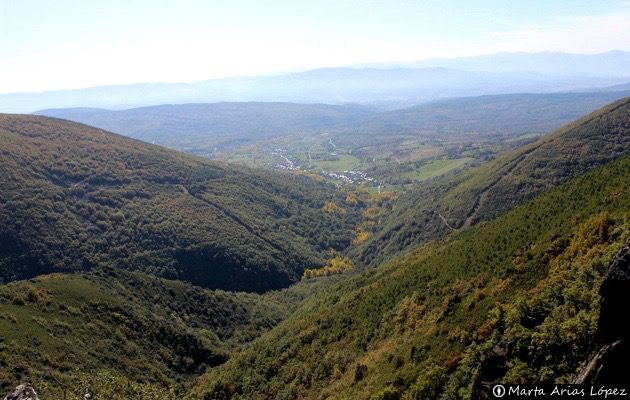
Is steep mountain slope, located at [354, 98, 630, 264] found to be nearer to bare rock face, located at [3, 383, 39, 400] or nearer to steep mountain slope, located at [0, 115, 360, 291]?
→ steep mountain slope, located at [0, 115, 360, 291]

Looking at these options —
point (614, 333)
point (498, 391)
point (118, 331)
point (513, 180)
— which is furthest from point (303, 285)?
point (614, 333)

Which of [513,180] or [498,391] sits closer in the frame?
[498,391]

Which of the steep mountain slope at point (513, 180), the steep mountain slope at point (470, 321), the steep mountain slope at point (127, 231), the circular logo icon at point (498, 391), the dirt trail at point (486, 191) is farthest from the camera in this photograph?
the steep mountain slope at point (127, 231)

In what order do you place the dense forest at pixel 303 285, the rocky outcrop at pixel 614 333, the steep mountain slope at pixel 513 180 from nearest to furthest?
1. the rocky outcrop at pixel 614 333
2. the dense forest at pixel 303 285
3. the steep mountain slope at pixel 513 180

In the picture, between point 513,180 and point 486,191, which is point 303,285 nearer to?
point 486,191

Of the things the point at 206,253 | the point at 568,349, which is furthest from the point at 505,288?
the point at 206,253

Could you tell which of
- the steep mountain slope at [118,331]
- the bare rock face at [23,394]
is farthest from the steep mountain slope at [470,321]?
the bare rock face at [23,394]

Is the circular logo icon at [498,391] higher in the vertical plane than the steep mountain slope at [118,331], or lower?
higher

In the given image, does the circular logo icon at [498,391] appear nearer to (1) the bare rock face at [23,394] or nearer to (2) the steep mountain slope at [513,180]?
(1) the bare rock face at [23,394]
